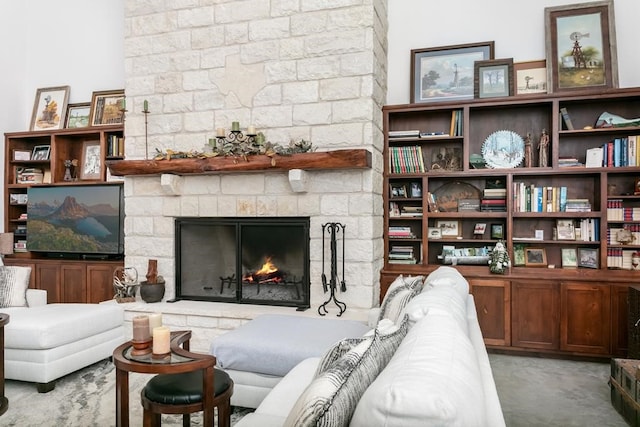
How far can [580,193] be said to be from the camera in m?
3.93

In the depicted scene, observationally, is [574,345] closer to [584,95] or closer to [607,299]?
[607,299]

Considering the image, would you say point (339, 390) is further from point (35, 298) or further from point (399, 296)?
point (35, 298)

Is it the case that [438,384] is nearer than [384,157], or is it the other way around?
[438,384]

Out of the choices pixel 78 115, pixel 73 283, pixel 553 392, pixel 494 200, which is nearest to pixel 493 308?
pixel 553 392

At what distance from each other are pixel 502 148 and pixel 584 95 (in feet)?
2.37

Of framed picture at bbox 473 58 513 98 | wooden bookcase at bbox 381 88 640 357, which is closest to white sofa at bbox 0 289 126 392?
wooden bookcase at bbox 381 88 640 357

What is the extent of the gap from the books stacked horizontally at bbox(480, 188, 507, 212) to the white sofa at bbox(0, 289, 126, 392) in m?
3.19

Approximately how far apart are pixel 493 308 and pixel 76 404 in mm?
2977

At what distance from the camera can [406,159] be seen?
415 cm

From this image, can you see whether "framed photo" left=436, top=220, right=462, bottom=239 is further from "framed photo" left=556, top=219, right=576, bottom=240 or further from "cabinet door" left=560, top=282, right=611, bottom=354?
"cabinet door" left=560, top=282, right=611, bottom=354

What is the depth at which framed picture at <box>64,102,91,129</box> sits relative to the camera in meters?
5.16

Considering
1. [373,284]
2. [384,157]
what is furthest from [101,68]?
[373,284]

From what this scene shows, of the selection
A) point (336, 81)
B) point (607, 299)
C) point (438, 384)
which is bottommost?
point (607, 299)

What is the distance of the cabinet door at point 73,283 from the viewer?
4703 millimetres
